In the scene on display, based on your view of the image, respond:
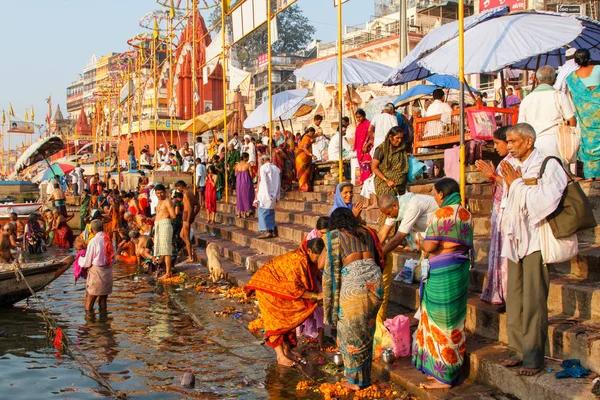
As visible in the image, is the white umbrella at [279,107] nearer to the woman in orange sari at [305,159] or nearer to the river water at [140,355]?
the woman in orange sari at [305,159]

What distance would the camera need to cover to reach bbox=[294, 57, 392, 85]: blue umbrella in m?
12.5

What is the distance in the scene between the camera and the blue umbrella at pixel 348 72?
41.0 ft

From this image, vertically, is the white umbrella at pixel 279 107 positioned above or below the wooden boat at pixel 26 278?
above

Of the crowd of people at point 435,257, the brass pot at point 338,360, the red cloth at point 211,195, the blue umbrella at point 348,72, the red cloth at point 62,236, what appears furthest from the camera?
the red cloth at point 62,236

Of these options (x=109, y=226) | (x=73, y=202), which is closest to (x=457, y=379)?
(x=109, y=226)

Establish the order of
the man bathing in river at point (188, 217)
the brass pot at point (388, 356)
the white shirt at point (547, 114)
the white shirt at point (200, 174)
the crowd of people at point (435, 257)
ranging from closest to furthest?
the crowd of people at point (435, 257) < the brass pot at point (388, 356) < the white shirt at point (547, 114) < the man bathing in river at point (188, 217) < the white shirt at point (200, 174)

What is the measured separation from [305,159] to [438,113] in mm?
3701

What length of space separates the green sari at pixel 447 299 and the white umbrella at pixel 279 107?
35.6 ft

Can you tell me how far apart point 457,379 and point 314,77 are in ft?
29.0

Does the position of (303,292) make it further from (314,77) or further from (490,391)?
(314,77)

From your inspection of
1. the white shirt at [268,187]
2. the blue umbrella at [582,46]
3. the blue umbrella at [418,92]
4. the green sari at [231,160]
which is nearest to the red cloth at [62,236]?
the green sari at [231,160]

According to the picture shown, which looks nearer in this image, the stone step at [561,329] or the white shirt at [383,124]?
the stone step at [561,329]

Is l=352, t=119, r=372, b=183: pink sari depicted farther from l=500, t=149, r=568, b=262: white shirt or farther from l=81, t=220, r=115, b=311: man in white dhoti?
l=500, t=149, r=568, b=262: white shirt

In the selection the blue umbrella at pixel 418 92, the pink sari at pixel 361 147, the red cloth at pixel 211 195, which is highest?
the blue umbrella at pixel 418 92
